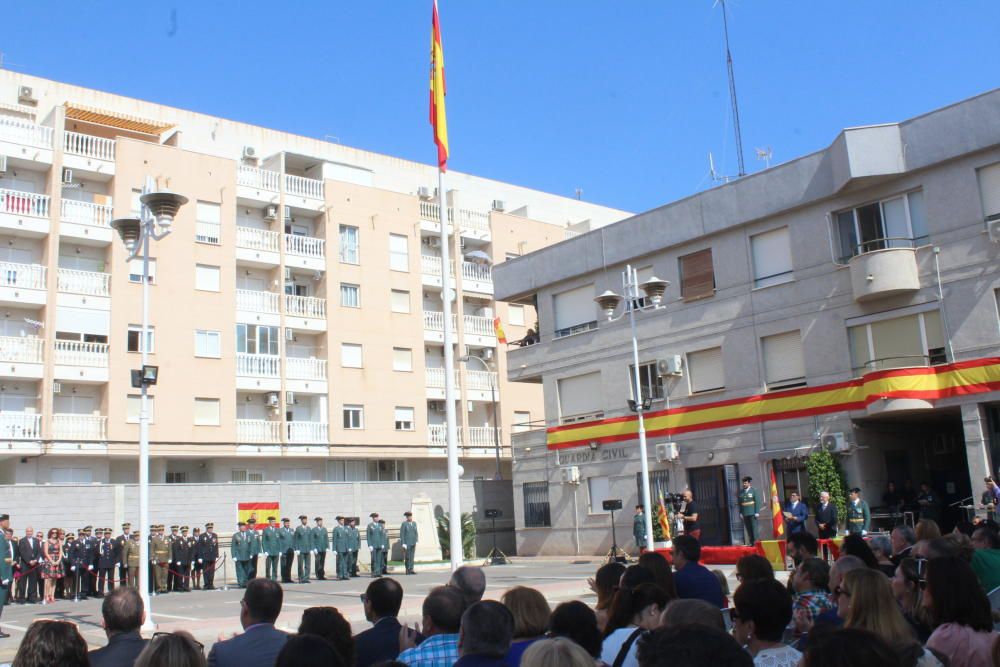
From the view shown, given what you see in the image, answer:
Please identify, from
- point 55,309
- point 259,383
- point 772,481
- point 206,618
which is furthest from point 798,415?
point 55,309

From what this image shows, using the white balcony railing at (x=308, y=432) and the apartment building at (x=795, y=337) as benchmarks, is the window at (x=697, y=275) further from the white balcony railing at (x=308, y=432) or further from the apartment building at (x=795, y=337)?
the white balcony railing at (x=308, y=432)

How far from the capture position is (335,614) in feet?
18.2

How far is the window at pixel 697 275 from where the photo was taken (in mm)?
30281

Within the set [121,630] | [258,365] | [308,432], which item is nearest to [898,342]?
[121,630]

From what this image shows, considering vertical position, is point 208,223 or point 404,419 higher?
point 208,223

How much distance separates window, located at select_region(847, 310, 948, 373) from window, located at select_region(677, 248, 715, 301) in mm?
5070

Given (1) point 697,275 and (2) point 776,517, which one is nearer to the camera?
(2) point 776,517

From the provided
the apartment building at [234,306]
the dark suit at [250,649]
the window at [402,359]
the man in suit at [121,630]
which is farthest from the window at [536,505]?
the man in suit at [121,630]

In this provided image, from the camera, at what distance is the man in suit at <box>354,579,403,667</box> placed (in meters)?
6.14

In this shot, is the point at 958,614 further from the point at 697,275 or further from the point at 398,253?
the point at 398,253

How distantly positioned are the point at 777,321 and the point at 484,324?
23645 mm

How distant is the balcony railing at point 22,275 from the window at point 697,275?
23.5m

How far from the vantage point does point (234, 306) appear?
41.2m

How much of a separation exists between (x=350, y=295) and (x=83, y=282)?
39.0 feet
